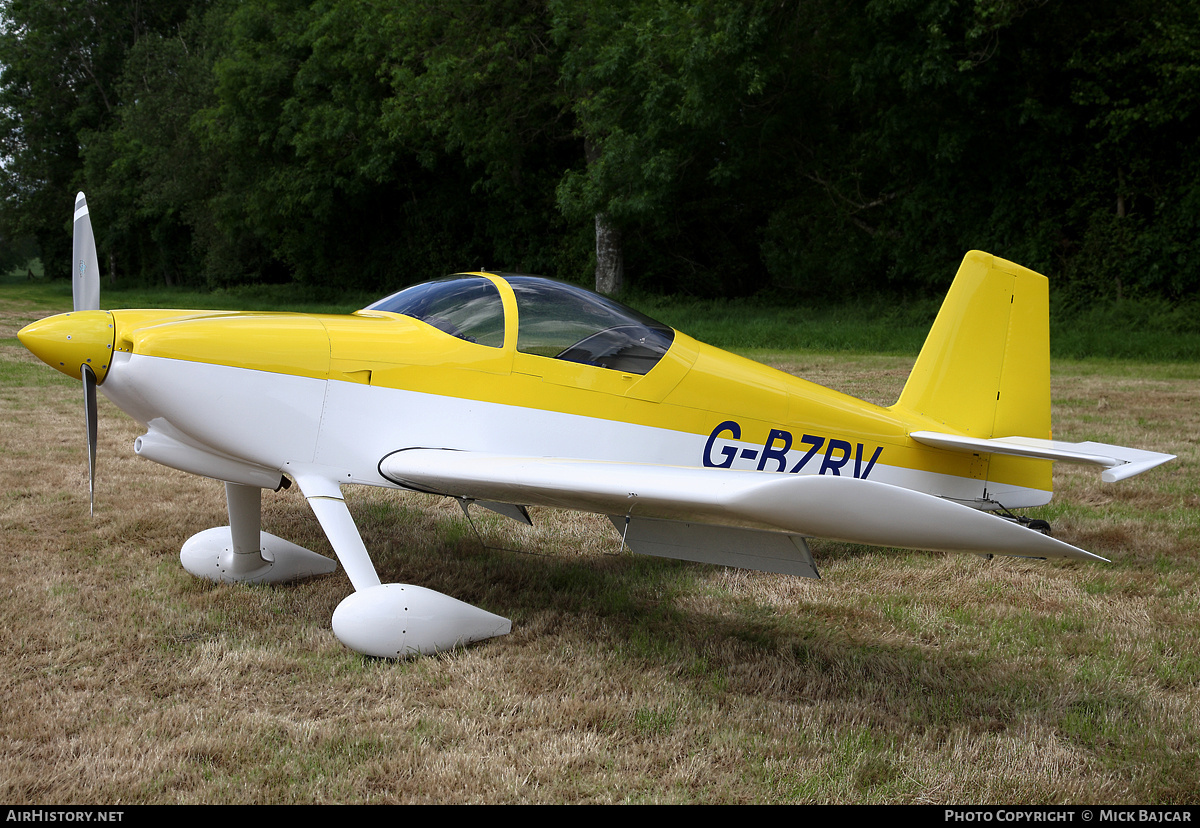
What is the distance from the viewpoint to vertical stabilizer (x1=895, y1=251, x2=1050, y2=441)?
185 inches

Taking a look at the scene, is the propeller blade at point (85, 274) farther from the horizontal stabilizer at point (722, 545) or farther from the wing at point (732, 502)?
the horizontal stabilizer at point (722, 545)

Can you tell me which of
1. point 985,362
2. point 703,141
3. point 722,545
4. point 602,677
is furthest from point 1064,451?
point 703,141

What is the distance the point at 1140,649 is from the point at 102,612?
4.44m

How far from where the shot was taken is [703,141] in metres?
20.3

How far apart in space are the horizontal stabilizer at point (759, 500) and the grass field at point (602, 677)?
27.2 inches

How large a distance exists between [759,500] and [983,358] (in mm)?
2818

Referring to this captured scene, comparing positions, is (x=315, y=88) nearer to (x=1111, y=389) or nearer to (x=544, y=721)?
(x=1111, y=389)

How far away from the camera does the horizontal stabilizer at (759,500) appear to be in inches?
94.1

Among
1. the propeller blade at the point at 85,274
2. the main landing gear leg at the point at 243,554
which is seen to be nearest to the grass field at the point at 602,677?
the main landing gear leg at the point at 243,554

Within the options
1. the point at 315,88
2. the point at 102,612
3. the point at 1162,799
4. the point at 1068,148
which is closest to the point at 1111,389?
the point at 1068,148

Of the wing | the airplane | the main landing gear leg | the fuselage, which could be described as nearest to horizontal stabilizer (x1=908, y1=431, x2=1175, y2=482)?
the airplane

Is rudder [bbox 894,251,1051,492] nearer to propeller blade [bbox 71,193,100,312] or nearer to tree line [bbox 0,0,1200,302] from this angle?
propeller blade [bbox 71,193,100,312]

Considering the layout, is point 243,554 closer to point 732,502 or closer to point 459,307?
point 459,307

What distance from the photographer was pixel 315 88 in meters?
28.0
